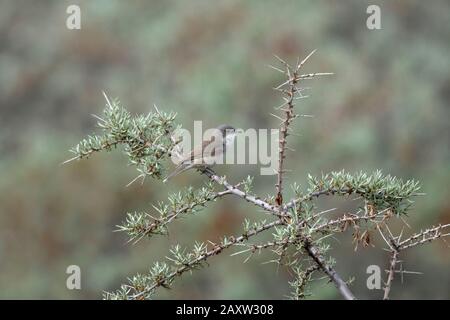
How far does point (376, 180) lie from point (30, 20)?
11.4 metres

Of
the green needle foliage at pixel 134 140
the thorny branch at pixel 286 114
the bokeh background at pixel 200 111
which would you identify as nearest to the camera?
the thorny branch at pixel 286 114

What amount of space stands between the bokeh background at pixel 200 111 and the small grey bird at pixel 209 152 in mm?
3912

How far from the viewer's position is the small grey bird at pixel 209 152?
14.0 ft

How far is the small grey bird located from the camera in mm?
4281

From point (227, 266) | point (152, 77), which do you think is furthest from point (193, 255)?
point (152, 77)

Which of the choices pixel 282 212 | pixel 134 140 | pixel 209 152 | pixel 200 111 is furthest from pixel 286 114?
pixel 200 111

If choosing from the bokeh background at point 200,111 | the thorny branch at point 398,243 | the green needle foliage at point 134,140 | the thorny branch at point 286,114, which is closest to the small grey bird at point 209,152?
the green needle foliage at point 134,140

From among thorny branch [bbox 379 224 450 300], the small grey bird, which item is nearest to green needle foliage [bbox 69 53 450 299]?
thorny branch [bbox 379 224 450 300]

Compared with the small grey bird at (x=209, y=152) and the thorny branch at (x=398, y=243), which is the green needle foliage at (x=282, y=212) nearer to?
the thorny branch at (x=398, y=243)

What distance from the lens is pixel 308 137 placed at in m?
10.7

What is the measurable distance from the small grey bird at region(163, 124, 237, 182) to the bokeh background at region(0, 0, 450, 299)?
391cm

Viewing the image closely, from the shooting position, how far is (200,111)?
1072cm

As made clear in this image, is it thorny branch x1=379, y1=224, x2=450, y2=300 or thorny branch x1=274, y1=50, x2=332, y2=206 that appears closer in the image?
thorny branch x1=379, y1=224, x2=450, y2=300

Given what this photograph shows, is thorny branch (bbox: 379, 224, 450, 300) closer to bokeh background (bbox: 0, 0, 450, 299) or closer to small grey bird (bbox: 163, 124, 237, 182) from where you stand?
small grey bird (bbox: 163, 124, 237, 182)
